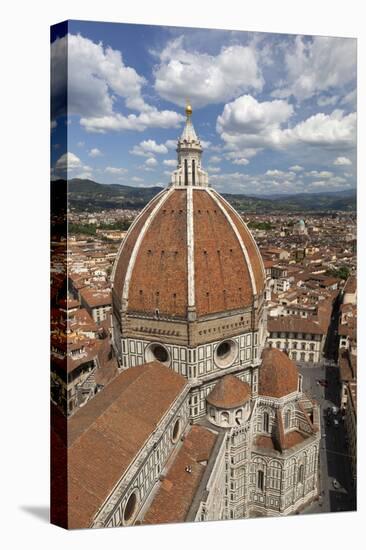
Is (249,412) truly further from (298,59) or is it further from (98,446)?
(298,59)

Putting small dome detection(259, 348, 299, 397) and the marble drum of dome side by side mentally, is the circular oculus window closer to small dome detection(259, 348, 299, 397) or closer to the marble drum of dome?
the marble drum of dome

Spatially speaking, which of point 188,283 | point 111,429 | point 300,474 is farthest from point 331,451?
point 111,429

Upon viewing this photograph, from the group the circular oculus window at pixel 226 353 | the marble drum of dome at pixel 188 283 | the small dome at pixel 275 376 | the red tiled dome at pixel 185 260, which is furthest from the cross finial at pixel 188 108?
the small dome at pixel 275 376

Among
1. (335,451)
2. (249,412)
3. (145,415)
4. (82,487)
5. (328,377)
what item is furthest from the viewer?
(328,377)

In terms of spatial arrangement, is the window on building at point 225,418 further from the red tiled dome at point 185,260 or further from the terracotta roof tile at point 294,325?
the terracotta roof tile at point 294,325

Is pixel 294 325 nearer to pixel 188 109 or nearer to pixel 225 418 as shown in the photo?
pixel 225 418

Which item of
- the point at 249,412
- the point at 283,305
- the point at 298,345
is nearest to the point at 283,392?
the point at 249,412

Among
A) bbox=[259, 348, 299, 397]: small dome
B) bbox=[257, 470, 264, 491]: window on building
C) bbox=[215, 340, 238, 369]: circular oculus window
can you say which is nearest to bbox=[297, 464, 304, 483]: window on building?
bbox=[257, 470, 264, 491]: window on building
